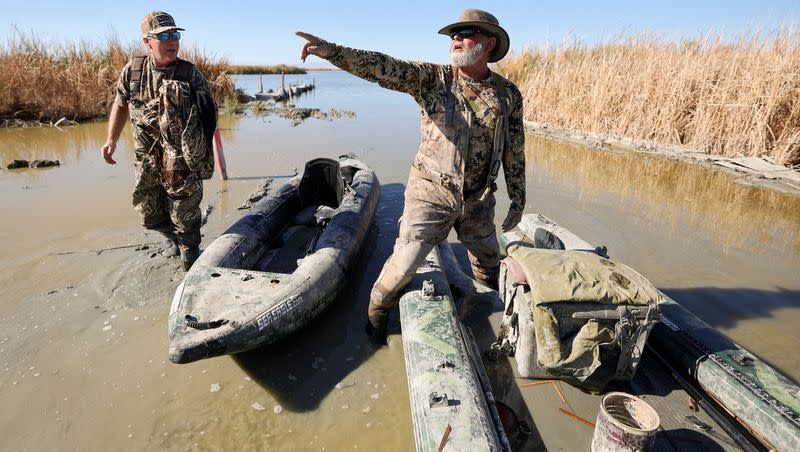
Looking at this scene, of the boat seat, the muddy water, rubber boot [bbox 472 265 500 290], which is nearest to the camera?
the muddy water

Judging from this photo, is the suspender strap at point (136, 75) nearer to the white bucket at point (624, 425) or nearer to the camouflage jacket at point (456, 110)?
the camouflage jacket at point (456, 110)

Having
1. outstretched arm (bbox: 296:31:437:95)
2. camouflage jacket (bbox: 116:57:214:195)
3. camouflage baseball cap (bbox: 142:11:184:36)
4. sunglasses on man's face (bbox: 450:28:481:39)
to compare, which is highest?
sunglasses on man's face (bbox: 450:28:481:39)

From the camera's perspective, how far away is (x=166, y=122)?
13.0ft

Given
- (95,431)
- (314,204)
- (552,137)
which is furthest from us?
(552,137)

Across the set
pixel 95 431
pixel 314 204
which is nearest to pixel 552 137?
pixel 314 204

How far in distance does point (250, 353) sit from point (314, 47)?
254cm

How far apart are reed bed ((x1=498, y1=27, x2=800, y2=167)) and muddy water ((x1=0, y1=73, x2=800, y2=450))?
53.1 inches

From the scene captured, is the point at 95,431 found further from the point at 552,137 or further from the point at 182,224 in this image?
the point at 552,137

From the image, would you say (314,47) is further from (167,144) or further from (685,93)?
(685,93)

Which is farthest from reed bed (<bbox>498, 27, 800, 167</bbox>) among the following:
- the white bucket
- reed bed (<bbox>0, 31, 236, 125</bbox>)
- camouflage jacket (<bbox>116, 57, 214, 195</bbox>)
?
reed bed (<bbox>0, 31, 236, 125</bbox>)

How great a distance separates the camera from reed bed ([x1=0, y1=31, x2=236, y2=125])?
43.3 feet

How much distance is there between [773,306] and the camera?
14.8 ft

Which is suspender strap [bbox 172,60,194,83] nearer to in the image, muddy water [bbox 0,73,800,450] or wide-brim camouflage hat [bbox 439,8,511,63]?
muddy water [bbox 0,73,800,450]

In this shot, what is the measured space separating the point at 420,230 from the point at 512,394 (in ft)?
4.61
